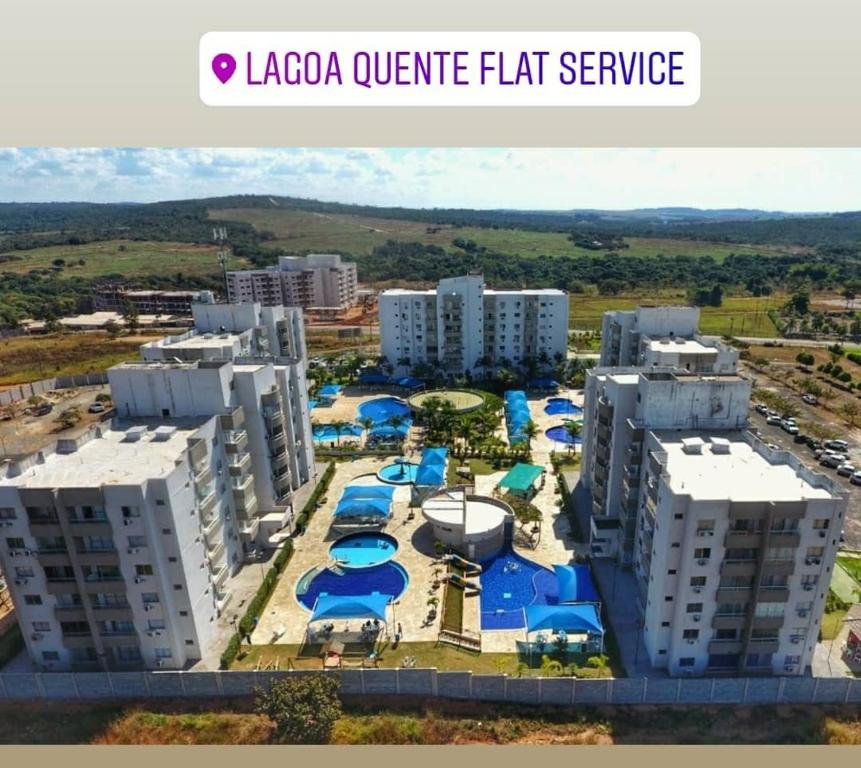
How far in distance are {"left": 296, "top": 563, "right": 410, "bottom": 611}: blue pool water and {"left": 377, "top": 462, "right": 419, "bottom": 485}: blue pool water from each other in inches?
507

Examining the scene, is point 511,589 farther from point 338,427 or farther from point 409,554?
point 338,427

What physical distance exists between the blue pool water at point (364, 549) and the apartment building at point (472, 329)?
42.1 meters

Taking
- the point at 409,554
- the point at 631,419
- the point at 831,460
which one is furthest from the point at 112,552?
the point at 831,460

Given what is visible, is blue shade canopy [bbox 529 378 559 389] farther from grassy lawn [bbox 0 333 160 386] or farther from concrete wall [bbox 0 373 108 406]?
grassy lawn [bbox 0 333 160 386]

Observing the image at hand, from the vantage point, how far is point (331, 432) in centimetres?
6700

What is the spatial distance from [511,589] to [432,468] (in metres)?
15.9

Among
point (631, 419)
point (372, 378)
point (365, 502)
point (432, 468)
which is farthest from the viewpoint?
point (372, 378)

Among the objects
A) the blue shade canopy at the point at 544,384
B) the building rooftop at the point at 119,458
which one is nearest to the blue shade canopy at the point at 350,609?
the building rooftop at the point at 119,458

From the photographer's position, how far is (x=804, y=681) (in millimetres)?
30578

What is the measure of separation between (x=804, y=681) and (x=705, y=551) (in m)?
8.79

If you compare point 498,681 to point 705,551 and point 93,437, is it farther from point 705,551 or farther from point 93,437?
point 93,437

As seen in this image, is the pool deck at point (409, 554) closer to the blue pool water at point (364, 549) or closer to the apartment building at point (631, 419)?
the blue pool water at point (364, 549)

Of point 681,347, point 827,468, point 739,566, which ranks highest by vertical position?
point 681,347

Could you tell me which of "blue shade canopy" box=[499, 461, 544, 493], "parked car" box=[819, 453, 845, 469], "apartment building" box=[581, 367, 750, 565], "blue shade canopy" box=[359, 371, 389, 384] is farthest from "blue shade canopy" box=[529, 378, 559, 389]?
"apartment building" box=[581, 367, 750, 565]
